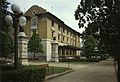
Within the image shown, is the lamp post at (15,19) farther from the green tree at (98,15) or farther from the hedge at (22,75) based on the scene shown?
the green tree at (98,15)

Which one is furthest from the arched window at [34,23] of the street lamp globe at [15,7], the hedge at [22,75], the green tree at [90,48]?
the street lamp globe at [15,7]

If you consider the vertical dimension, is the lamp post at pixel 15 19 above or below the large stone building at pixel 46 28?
below

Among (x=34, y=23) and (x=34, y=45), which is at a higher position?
(x=34, y=23)

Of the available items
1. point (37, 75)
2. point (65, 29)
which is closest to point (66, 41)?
point (65, 29)

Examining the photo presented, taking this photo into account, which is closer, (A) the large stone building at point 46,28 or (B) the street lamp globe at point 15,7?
(B) the street lamp globe at point 15,7

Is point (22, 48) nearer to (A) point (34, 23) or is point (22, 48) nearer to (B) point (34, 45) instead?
(B) point (34, 45)

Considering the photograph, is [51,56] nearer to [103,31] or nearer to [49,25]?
[49,25]

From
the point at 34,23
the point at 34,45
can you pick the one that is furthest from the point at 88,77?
the point at 34,23

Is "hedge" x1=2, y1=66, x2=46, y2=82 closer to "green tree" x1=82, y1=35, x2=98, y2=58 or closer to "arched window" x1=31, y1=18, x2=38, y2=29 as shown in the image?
"arched window" x1=31, y1=18, x2=38, y2=29

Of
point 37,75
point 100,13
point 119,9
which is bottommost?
point 37,75

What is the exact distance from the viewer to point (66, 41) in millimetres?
81750

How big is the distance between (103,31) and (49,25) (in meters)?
37.4

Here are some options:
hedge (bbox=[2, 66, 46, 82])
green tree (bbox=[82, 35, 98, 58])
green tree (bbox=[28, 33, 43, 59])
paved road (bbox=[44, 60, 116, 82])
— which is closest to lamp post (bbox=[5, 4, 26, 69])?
hedge (bbox=[2, 66, 46, 82])

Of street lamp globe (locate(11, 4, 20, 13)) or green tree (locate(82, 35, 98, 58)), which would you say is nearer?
street lamp globe (locate(11, 4, 20, 13))
